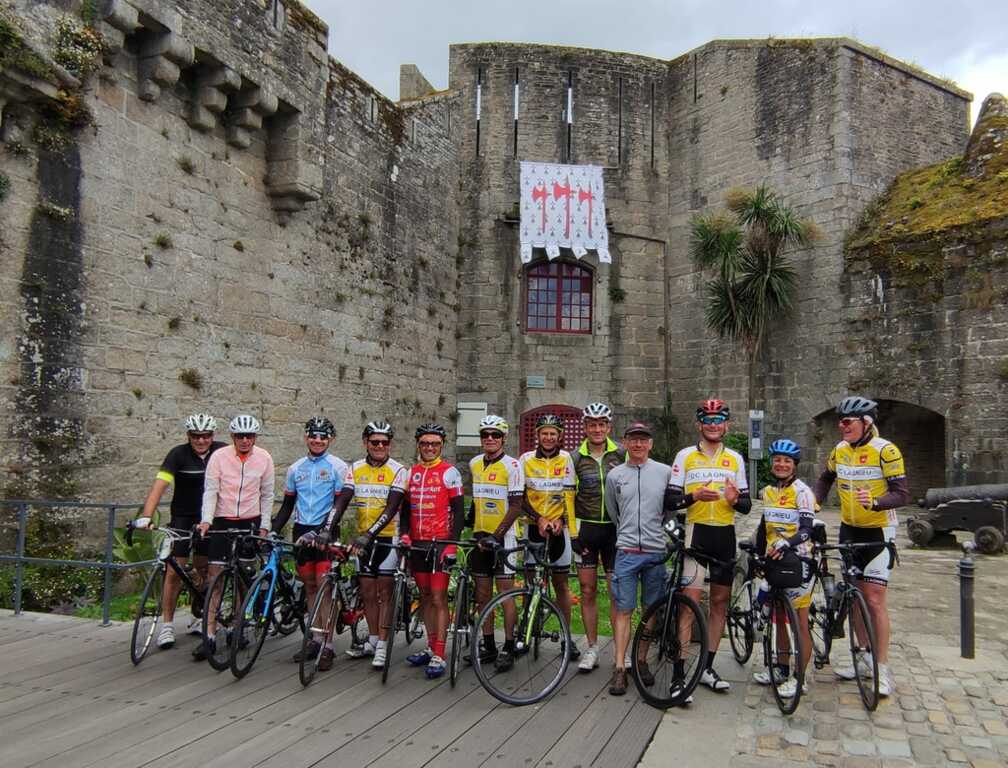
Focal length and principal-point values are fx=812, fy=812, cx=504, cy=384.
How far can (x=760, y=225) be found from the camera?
16.3m

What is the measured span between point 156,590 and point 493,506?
2756 millimetres

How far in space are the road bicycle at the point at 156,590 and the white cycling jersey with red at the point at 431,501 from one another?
179 centimetres

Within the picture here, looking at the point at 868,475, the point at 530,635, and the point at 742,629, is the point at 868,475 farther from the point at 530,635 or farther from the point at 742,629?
the point at 530,635

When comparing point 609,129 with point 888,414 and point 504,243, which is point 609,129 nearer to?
point 504,243

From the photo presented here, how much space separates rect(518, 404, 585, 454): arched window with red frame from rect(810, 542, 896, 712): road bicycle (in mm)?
12483

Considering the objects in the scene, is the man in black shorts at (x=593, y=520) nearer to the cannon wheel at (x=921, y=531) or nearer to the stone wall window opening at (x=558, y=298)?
the cannon wheel at (x=921, y=531)

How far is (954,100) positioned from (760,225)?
6200mm

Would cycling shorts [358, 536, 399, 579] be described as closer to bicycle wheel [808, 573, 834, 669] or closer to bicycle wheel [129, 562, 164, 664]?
bicycle wheel [129, 562, 164, 664]

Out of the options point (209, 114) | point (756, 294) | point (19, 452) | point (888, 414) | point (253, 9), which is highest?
point (253, 9)

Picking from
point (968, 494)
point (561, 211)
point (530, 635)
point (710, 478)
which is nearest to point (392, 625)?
point (530, 635)

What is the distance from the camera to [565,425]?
18.4 m

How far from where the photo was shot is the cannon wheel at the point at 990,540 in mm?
11188

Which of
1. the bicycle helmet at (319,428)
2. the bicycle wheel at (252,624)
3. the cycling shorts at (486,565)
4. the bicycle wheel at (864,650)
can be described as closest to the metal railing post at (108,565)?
the bicycle wheel at (252,624)

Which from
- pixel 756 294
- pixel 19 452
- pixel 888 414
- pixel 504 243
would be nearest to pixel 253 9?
pixel 19 452
